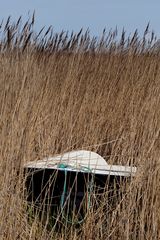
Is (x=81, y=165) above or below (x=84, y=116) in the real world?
below

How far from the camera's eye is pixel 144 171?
8.59 feet

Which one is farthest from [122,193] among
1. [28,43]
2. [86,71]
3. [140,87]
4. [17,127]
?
[86,71]

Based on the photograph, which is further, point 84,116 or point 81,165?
point 84,116

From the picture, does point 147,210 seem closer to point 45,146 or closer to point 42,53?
point 45,146

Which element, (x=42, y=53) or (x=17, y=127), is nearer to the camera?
(x=17, y=127)

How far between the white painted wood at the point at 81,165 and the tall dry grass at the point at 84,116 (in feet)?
0.23

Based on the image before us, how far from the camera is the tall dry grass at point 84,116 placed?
8.33 feet

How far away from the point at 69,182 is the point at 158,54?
2.12 m

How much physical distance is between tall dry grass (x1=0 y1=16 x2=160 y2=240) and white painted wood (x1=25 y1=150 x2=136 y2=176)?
69 mm

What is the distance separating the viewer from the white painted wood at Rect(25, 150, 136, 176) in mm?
2785

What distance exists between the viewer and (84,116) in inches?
159

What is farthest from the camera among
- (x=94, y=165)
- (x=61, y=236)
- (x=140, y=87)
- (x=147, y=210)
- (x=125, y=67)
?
(x=125, y=67)

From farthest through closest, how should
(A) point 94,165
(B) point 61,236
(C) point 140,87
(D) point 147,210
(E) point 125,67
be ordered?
(E) point 125,67 < (C) point 140,87 < (A) point 94,165 < (B) point 61,236 < (D) point 147,210

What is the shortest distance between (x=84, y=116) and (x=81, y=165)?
1.08 m
